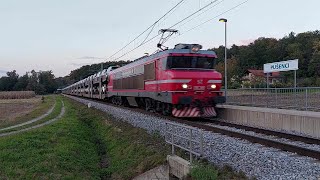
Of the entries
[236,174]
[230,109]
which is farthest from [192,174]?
[230,109]

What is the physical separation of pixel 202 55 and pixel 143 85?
4397 millimetres

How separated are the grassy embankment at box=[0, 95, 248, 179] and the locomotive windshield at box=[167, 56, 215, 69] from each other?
12.9ft

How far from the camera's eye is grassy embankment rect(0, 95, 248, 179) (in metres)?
10.9

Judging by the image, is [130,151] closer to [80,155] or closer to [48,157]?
[80,155]

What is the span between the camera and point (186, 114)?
18438 millimetres

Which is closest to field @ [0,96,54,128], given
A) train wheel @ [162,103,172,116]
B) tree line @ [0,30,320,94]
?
train wheel @ [162,103,172,116]

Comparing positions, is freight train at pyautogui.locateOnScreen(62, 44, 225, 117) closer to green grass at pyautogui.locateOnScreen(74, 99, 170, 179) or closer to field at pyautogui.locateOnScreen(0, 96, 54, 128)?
green grass at pyautogui.locateOnScreen(74, 99, 170, 179)

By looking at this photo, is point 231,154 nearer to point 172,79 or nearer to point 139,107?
point 172,79

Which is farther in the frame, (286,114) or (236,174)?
(286,114)

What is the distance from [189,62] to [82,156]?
Answer: 25.1 ft

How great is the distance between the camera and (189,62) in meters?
19.0

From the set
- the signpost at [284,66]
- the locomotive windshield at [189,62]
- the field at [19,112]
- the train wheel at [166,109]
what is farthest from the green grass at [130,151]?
the signpost at [284,66]

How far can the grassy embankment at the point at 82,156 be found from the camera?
35.9ft

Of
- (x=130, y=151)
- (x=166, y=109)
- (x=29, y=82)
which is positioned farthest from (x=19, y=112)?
(x=29, y=82)
